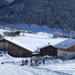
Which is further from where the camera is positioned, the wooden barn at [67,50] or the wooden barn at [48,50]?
the wooden barn at [48,50]

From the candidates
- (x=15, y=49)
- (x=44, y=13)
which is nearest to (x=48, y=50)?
(x=15, y=49)

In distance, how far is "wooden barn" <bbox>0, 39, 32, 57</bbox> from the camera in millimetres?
44281

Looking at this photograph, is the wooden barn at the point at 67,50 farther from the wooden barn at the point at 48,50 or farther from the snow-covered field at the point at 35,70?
the snow-covered field at the point at 35,70

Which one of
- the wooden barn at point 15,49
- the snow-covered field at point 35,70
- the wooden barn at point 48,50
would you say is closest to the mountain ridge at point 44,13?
the wooden barn at point 48,50

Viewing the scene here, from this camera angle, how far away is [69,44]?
42.5 metres

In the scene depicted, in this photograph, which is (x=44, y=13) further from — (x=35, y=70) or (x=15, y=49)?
(x=35, y=70)

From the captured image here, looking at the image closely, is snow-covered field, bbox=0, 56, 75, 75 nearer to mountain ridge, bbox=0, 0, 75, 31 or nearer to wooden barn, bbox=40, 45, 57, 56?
wooden barn, bbox=40, 45, 57, 56

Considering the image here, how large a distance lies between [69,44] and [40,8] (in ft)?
384

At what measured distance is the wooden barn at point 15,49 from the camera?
44.3 m

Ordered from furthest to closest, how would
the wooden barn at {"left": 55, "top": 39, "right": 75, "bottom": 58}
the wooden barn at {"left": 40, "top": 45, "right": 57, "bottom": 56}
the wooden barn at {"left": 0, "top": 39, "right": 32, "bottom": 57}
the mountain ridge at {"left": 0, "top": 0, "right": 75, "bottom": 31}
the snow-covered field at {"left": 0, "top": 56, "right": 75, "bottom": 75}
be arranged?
the mountain ridge at {"left": 0, "top": 0, "right": 75, "bottom": 31} < the wooden barn at {"left": 40, "top": 45, "right": 57, "bottom": 56} < the wooden barn at {"left": 0, "top": 39, "right": 32, "bottom": 57} < the wooden barn at {"left": 55, "top": 39, "right": 75, "bottom": 58} < the snow-covered field at {"left": 0, "top": 56, "right": 75, "bottom": 75}

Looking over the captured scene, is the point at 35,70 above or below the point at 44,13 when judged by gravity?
below

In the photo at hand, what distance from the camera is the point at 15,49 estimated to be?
45.0 metres

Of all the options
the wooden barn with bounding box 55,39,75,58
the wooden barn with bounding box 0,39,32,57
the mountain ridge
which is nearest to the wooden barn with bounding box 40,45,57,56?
the wooden barn with bounding box 55,39,75,58

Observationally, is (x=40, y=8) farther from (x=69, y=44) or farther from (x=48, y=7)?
(x=69, y=44)
